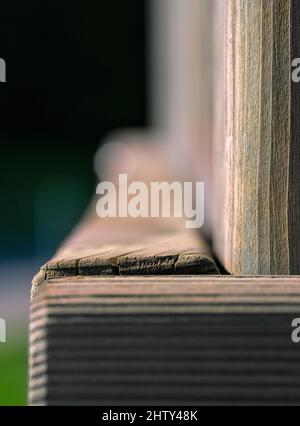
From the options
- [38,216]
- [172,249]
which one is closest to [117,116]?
[38,216]

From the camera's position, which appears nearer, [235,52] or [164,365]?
[164,365]

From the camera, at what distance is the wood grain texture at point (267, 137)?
0.85 meters

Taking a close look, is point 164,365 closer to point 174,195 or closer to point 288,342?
point 288,342

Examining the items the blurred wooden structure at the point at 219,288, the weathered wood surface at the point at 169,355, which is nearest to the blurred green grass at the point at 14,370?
the blurred wooden structure at the point at 219,288

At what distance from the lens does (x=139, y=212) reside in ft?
5.57

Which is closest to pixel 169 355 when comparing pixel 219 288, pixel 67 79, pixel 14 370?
pixel 219 288

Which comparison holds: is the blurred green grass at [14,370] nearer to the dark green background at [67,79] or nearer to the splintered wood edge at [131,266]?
the splintered wood edge at [131,266]

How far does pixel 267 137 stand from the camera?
861mm

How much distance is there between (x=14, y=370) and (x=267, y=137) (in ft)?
11.7

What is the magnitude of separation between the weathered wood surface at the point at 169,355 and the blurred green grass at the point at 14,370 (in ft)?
9.63

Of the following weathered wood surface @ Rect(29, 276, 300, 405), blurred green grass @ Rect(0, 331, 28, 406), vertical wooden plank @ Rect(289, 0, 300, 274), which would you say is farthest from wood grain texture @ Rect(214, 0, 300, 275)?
blurred green grass @ Rect(0, 331, 28, 406)

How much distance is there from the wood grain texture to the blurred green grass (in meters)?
2.81
